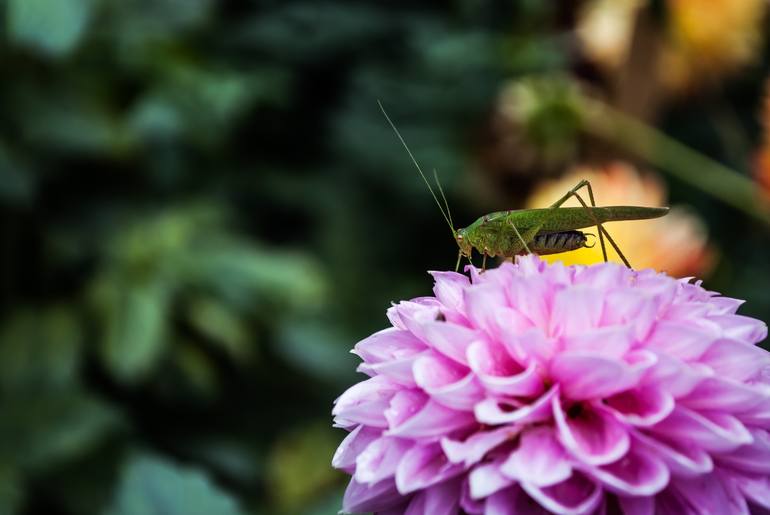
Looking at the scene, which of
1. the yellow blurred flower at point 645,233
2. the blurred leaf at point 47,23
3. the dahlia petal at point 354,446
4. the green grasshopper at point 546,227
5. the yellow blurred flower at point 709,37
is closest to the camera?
the dahlia petal at point 354,446

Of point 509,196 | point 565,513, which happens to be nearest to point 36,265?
point 509,196

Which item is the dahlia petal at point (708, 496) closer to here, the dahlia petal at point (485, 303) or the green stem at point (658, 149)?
the dahlia petal at point (485, 303)

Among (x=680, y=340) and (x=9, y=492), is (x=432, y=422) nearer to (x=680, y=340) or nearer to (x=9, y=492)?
(x=680, y=340)

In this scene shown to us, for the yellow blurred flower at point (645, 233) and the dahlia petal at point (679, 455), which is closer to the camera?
the dahlia petal at point (679, 455)

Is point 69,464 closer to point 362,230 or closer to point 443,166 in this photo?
point 362,230

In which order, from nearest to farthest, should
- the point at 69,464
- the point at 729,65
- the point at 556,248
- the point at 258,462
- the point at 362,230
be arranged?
the point at 556,248 < the point at 69,464 < the point at 258,462 < the point at 729,65 < the point at 362,230

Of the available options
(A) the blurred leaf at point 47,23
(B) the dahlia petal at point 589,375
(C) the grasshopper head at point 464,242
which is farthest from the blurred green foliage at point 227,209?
(B) the dahlia petal at point 589,375

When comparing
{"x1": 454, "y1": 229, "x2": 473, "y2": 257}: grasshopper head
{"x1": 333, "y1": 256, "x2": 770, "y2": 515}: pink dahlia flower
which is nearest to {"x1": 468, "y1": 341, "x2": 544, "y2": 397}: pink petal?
{"x1": 333, "y1": 256, "x2": 770, "y2": 515}: pink dahlia flower

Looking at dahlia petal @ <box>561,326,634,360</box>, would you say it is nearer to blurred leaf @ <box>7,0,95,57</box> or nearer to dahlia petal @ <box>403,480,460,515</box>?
dahlia petal @ <box>403,480,460,515</box>
